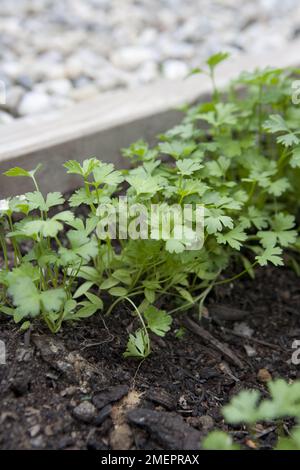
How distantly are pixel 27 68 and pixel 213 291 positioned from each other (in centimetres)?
171

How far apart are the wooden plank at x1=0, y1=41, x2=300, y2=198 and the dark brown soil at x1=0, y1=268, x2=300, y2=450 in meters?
0.61

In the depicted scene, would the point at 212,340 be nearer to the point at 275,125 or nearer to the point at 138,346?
the point at 138,346

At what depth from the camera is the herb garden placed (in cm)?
130

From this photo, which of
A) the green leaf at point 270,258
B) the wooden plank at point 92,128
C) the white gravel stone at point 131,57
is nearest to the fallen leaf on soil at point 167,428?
the green leaf at point 270,258

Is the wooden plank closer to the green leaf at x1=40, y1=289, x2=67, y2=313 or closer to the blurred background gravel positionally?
the blurred background gravel

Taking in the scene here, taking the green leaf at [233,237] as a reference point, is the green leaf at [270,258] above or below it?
below

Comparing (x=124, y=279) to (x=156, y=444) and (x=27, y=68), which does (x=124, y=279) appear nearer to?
(x=156, y=444)

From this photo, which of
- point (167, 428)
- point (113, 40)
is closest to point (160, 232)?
point (167, 428)

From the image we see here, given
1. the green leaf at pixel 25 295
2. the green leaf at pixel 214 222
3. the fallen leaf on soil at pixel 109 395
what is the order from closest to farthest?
the green leaf at pixel 25 295 → the fallen leaf on soil at pixel 109 395 → the green leaf at pixel 214 222

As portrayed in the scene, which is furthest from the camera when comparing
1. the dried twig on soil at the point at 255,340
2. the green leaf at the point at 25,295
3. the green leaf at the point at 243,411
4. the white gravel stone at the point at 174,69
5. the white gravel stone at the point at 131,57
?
the white gravel stone at the point at 131,57

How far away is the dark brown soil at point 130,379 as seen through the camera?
4.20 feet

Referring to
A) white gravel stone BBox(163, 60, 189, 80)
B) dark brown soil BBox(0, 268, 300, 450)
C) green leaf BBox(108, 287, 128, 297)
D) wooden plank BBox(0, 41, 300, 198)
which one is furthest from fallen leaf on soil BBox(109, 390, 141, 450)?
white gravel stone BBox(163, 60, 189, 80)

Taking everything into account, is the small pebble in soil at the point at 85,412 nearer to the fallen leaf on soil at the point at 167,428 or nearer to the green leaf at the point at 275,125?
the fallen leaf on soil at the point at 167,428
